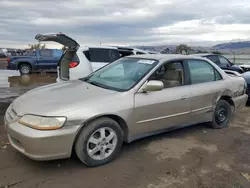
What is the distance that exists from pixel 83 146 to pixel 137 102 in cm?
103

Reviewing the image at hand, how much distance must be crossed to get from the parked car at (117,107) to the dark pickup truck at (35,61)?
43.4 feet

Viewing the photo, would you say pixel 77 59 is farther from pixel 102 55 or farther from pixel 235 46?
pixel 235 46

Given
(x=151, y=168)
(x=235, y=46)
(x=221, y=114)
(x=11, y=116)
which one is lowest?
(x=151, y=168)

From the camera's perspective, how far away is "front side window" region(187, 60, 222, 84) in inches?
191

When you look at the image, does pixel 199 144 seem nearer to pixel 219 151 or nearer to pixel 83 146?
pixel 219 151

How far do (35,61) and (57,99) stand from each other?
572 inches

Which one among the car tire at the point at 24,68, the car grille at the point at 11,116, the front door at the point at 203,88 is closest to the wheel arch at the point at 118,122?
the car grille at the point at 11,116

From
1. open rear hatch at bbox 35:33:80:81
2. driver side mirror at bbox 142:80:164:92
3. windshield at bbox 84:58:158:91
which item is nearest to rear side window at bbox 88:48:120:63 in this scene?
open rear hatch at bbox 35:33:80:81

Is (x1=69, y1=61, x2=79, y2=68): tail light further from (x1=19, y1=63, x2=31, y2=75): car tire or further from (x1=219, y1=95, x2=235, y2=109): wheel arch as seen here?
(x1=19, y1=63, x2=31, y2=75): car tire

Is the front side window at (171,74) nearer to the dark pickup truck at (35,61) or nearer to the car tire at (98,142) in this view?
the car tire at (98,142)

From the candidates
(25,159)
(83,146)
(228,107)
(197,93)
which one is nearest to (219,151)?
(197,93)

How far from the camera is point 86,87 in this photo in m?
4.21

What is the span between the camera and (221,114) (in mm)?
5434

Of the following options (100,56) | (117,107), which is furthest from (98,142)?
(100,56)
